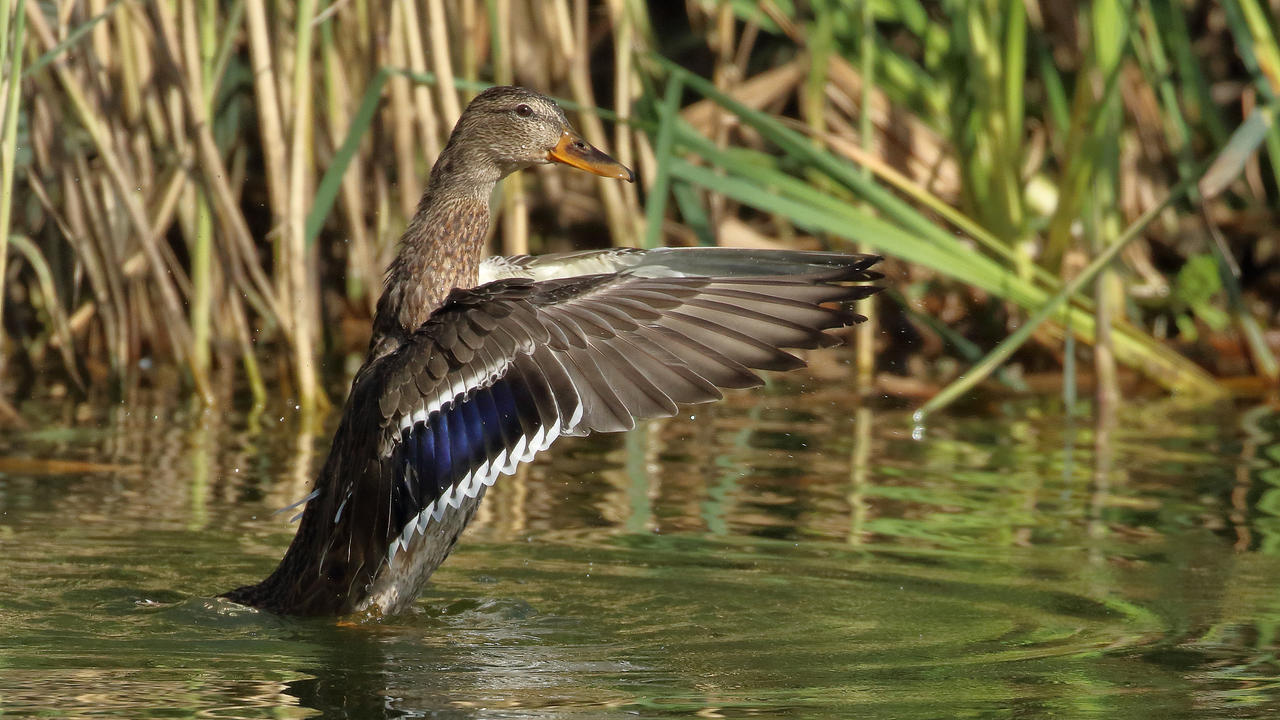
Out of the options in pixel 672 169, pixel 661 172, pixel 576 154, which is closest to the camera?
pixel 576 154

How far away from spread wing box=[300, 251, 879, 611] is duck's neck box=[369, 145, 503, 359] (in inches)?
13.6

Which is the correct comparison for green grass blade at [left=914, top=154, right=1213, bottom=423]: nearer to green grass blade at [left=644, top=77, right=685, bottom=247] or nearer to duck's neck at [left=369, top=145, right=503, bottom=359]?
green grass blade at [left=644, top=77, right=685, bottom=247]

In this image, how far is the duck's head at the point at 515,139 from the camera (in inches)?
185

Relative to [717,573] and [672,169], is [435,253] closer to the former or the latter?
[717,573]

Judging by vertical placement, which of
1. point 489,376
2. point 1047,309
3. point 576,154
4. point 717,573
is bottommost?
point 717,573

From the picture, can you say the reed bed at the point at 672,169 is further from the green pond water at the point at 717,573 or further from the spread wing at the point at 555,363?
the spread wing at the point at 555,363

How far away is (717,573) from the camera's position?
4.50m

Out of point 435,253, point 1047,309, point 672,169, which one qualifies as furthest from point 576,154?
point 1047,309

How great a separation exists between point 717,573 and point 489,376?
965 millimetres

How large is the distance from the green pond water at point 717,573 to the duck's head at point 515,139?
979 millimetres

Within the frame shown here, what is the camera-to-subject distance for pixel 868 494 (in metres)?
5.40

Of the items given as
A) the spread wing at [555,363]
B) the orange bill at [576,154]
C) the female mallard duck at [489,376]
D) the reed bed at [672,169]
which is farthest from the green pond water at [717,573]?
the orange bill at [576,154]

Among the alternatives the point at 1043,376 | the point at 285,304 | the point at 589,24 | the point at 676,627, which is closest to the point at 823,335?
the point at 676,627

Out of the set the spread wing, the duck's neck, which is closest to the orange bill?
the duck's neck
